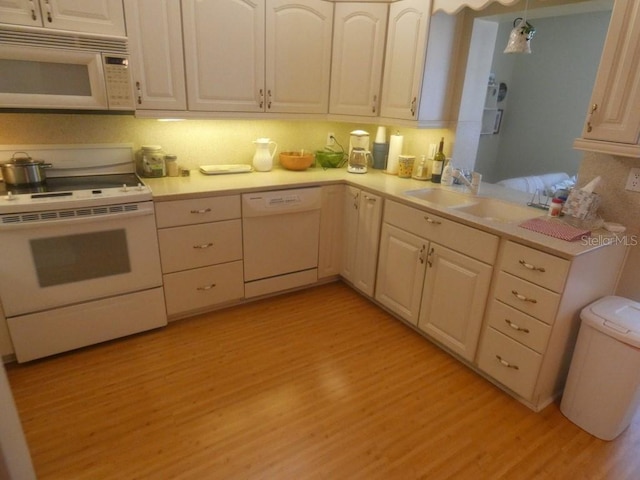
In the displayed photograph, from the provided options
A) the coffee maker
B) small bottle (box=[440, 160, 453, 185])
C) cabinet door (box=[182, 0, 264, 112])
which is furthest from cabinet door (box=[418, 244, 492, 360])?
cabinet door (box=[182, 0, 264, 112])

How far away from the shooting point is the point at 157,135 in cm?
262

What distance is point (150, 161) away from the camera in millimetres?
2508

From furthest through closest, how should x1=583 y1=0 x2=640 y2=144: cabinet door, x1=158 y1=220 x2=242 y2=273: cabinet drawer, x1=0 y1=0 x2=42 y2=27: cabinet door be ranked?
x1=158 y1=220 x2=242 y2=273: cabinet drawer
x1=0 y1=0 x2=42 y2=27: cabinet door
x1=583 y1=0 x2=640 y2=144: cabinet door

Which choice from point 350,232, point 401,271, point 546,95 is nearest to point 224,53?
point 350,232

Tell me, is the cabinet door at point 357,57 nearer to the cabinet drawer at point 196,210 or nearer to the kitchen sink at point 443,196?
the kitchen sink at point 443,196

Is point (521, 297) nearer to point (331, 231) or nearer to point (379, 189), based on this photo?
point (379, 189)

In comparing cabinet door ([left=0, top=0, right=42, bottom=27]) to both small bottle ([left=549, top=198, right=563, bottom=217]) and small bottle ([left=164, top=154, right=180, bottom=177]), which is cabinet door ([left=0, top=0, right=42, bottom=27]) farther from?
small bottle ([left=549, top=198, right=563, bottom=217])

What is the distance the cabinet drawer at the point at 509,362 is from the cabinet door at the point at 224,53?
2.09m

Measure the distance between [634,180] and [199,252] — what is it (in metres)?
2.38

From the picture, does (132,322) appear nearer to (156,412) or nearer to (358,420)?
(156,412)

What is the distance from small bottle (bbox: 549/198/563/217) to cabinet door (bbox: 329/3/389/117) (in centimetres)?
138

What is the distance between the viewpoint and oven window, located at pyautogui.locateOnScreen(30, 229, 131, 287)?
1.96 meters

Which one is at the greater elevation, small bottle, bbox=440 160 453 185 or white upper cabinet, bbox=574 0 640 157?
white upper cabinet, bbox=574 0 640 157

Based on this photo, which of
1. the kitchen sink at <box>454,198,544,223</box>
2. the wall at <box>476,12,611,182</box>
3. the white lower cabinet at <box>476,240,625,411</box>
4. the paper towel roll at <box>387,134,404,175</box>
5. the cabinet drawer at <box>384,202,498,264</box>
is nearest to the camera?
the white lower cabinet at <box>476,240,625,411</box>
